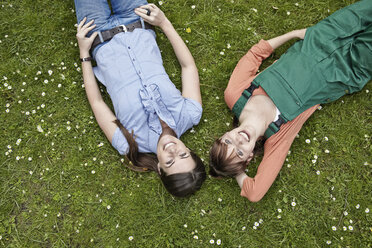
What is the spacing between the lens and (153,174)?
4.92 metres

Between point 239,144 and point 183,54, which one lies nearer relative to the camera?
point 239,144

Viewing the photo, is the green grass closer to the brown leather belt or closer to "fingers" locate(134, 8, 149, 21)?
"fingers" locate(134, 8, 149, 21)

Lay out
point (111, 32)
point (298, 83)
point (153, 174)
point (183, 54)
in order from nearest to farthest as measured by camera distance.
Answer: point (298, 83)
point (111, 32)
point (183, 54)
point (153, 174)

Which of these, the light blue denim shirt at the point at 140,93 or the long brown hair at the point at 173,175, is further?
the light blue denim shirt at the point at 140,93

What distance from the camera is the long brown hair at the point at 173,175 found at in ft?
12.5

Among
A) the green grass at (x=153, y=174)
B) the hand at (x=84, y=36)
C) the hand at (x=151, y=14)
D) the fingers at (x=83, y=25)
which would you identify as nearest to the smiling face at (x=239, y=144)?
the green grass at (x=153, y=174)

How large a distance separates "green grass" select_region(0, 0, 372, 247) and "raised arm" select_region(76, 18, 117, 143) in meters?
0.66

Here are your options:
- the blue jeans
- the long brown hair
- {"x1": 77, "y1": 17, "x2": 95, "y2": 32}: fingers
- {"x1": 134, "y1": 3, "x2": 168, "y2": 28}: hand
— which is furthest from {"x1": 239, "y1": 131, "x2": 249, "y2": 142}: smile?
{"x1": 77, "y1": 17, "x2": 95, "y2": 32}: fingers

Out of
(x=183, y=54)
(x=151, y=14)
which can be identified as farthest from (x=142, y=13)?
(x=183, y=54)

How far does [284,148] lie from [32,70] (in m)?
4.59

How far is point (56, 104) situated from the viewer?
511 centimetres

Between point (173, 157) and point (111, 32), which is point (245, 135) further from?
point (111, 32)

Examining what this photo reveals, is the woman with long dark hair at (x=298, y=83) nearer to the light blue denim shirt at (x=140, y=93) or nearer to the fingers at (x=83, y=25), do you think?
the light blue denim shirt at (x=140, y=93)

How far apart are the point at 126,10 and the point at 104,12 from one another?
1.20 feet
